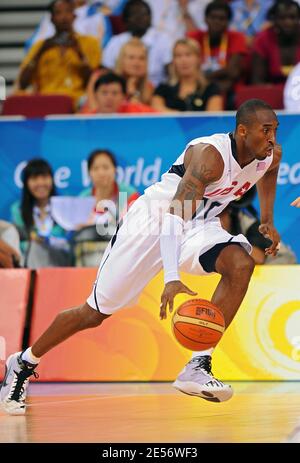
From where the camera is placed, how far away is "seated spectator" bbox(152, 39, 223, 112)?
11984mm

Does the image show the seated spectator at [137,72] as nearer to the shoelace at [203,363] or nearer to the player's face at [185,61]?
the player's face at [185,61]

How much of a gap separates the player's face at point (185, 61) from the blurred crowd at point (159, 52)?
12 mm

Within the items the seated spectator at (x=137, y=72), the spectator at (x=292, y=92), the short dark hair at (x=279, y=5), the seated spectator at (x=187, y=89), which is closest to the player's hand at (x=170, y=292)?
the spectator at (x=292, y=92)

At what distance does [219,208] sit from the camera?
738cm

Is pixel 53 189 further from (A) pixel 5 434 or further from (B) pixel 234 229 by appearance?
(A) pixel 5 434

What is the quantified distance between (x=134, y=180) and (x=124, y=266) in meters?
4.28

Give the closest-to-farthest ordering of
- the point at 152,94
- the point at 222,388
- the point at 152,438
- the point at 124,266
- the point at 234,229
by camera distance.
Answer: the point at 152,438 → the point at 222,388 → the point at 124,266 → the point at 234,229 → the point at 152,94

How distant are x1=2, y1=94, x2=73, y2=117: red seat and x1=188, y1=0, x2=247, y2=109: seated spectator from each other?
73.6 inches

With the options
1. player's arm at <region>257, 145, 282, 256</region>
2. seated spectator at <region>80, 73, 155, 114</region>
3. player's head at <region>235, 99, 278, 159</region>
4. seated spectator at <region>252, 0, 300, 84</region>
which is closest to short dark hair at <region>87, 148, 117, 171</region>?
seated spectator at <region>80, 73, 155, 114</region>

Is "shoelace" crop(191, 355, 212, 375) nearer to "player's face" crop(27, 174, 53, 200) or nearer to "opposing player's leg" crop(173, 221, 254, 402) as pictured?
"opposing player's leg" crop(173, 221, 254, 402)

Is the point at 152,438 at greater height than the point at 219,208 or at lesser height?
lesser

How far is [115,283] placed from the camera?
7.17 meters

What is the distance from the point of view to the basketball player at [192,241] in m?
6.70
